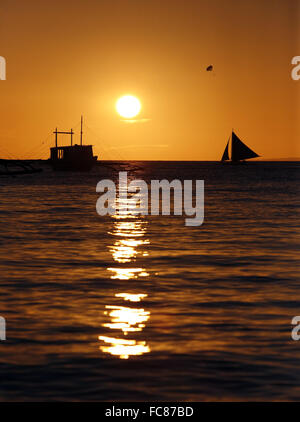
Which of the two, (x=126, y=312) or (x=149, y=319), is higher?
(x=126, y=312)

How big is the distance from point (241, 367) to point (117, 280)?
9474mm

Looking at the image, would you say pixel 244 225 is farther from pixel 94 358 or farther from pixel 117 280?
pixel 94 358

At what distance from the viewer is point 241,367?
12234mm

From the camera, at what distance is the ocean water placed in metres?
11.4

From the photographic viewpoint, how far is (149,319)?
51.9 feet

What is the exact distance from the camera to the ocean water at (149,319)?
37.4 feet

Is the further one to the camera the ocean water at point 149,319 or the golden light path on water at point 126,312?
the golden light path on water at point 126,312

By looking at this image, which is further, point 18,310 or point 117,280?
point 117,280

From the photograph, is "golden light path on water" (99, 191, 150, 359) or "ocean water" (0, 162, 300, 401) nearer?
"ocean water" (0, 162, 300, 401)

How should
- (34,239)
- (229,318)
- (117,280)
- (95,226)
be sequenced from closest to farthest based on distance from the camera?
1. (229,318)
2. (117,280)
3. (34,239)
4. (95,226)

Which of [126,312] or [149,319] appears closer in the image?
[149,319]
